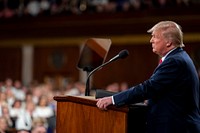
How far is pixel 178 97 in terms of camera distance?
322cm

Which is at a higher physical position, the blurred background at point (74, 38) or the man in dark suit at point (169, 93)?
the blurred background at point (74, 38)

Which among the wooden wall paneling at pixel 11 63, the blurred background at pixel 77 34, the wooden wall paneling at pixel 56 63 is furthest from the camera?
the wooden wall paneling at pixel 11 63

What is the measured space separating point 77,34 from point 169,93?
38.2 feet

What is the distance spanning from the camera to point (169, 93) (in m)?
3.23

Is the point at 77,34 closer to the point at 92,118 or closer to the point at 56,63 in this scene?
the point at 56,63

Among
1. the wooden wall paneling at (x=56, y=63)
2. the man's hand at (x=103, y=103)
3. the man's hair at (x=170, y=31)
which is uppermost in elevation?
the wooden wall paneling at (x=56, y=63)

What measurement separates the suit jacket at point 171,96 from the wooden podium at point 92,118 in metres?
0.10

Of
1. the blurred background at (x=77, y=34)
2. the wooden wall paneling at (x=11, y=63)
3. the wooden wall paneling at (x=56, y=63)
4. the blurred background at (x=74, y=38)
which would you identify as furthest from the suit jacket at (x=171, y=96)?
the wooden wall paneling at (x=11, y=63)

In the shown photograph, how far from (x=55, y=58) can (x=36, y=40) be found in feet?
3.06

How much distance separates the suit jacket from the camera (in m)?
3.20

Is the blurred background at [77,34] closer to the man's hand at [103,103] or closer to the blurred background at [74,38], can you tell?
the blurred background at [74,38]

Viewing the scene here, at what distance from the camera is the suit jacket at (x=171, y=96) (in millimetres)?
3199

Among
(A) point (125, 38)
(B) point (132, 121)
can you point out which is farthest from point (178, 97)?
(A) point (125, 38)

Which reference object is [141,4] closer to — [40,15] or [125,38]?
[125,38]
